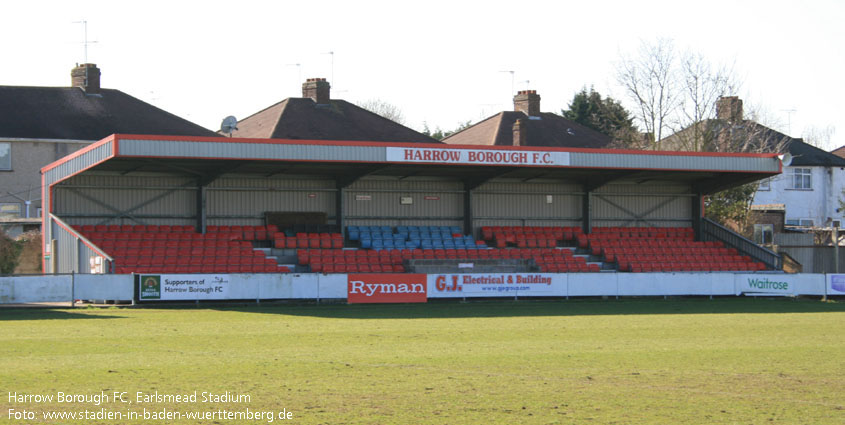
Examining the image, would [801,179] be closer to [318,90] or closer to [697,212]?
[697,212]

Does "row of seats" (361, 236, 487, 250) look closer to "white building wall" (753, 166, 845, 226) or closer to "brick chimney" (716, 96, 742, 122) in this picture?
"brick chimney" (716, 96, 742, 122)

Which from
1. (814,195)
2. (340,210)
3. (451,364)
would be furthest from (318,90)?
(451,364)

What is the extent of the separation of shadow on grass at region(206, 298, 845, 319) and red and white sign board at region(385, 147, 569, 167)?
17.7ft

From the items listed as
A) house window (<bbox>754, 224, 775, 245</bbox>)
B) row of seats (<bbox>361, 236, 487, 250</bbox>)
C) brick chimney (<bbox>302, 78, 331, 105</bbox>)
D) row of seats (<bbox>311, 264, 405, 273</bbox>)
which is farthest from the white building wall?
row of seats (<bbox>311, 264, 405, 273</bbox>)

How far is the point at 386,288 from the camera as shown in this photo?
96.6 ft

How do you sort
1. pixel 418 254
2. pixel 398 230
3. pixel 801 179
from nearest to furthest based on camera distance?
pixel 418 254
pixel 398 230
pixel 801 179

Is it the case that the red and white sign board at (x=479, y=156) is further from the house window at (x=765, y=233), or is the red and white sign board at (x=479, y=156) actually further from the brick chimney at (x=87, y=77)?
the brick chimney at (x=87, y=77)

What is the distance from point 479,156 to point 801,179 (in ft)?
114

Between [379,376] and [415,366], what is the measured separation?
124 centimetres

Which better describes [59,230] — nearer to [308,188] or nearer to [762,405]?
[308,188]

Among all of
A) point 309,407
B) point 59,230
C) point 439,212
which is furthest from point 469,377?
point 439,212

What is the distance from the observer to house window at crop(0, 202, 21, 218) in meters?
45.0

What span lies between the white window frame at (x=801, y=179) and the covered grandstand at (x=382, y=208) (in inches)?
827

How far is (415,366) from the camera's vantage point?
14008 mm
